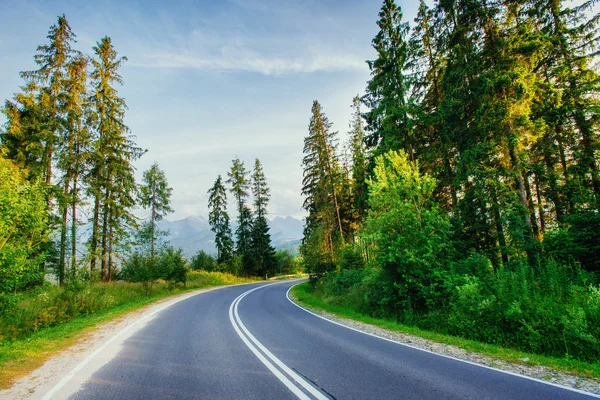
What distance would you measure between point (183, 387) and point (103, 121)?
75.2ft

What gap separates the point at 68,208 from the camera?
60.6 ft

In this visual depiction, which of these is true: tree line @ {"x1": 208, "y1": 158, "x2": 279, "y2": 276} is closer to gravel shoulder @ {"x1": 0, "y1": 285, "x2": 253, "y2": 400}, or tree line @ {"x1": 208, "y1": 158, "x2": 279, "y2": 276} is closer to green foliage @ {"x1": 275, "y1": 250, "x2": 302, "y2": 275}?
green foliage @ {"x1": 275, "y1": 250, "x2": 302, "y2": 275}

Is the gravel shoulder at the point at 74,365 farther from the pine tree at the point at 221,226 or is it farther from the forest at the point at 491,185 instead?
the pine tree at the point at 221,226

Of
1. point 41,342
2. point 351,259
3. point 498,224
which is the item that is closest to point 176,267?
point 351,259

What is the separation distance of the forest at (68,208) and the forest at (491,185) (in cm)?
1292

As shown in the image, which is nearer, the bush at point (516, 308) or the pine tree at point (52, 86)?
the bush at point (516, 308)

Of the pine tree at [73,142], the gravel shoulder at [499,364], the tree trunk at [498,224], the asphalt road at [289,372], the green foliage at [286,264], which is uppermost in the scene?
the pine tree at [73,142]

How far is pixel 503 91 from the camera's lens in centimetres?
1279

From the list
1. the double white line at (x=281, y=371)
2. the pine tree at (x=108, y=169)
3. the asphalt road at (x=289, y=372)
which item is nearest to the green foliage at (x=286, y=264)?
the pine tree at (x=108, y=169)

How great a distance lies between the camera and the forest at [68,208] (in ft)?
31.9

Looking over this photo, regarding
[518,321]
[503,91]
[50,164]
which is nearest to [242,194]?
[50,164]

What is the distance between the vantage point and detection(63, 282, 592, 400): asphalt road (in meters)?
4.60

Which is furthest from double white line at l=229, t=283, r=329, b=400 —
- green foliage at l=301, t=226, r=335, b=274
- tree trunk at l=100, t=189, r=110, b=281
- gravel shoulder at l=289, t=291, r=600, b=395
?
tree trunk at l=100, t=189, r=110, b=281

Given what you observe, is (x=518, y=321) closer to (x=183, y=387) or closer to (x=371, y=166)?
(x=183, y=387)
